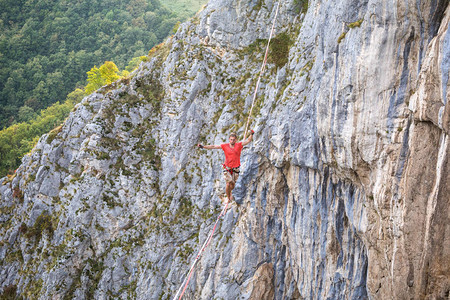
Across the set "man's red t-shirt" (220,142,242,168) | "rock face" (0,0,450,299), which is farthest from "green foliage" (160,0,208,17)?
"man's red t-shirt" (220,142,242,168)

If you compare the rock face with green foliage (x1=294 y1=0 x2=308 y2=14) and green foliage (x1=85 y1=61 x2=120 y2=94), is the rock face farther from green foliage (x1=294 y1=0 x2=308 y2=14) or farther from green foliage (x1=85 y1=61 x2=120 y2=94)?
green foliage (x1=85 y1=61 x2=120 y2=94)

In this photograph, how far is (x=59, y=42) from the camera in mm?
83812

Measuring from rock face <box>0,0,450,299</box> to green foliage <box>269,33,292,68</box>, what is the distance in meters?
0.08

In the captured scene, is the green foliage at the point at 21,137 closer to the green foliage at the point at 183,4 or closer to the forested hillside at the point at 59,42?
the forested hillside at the point at 59,42

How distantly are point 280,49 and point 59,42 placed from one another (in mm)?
82253

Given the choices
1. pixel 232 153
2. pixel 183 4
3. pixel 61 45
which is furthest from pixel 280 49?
pixel 183 4

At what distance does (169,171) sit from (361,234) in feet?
44.7

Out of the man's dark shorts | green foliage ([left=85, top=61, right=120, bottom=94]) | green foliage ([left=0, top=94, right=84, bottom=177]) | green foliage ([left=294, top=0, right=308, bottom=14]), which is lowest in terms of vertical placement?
the man's dark shorts

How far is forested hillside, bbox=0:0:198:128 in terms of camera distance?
7625cm

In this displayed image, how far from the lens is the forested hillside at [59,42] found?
7625cm

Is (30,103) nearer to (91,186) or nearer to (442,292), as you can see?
(91,186)

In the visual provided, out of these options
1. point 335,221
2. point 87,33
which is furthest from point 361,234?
point 87,33

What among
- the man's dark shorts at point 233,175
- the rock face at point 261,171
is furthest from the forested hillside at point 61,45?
the man's dark shorts at point 233,175

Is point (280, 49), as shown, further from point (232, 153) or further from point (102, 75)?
point (102, 75)
